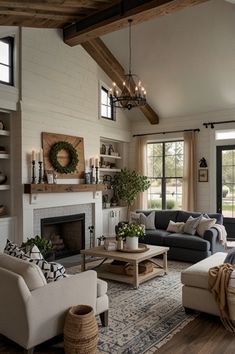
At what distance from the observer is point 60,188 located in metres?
5.94

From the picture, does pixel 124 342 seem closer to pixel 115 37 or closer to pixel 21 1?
pixel 21 1

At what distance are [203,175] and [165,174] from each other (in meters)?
1.12

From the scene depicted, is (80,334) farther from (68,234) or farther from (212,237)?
(68,234)

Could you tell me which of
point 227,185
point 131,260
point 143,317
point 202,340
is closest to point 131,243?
point 131,260

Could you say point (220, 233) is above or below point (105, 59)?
below

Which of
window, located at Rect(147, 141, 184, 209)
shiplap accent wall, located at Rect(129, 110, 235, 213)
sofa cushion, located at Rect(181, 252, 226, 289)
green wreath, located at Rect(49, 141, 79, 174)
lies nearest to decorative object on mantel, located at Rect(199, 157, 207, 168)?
shiplap accent wall, located at Rect(129, 110, 235, 213)

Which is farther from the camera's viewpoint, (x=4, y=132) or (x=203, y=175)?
(x=203, y=175)

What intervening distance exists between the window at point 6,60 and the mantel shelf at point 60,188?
1.83 m

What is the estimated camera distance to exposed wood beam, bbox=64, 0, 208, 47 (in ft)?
15.3

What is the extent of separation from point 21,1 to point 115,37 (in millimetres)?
2638

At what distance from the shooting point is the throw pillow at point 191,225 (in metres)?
5.83

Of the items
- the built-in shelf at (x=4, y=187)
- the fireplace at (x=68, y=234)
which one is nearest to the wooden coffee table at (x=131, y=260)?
the fireplace at (x=68, y=234)

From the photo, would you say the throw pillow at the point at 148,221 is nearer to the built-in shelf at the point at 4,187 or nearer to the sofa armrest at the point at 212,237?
the sofa armrest at the point at 212,237

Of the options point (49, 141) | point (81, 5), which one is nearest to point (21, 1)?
point (81, 5)
